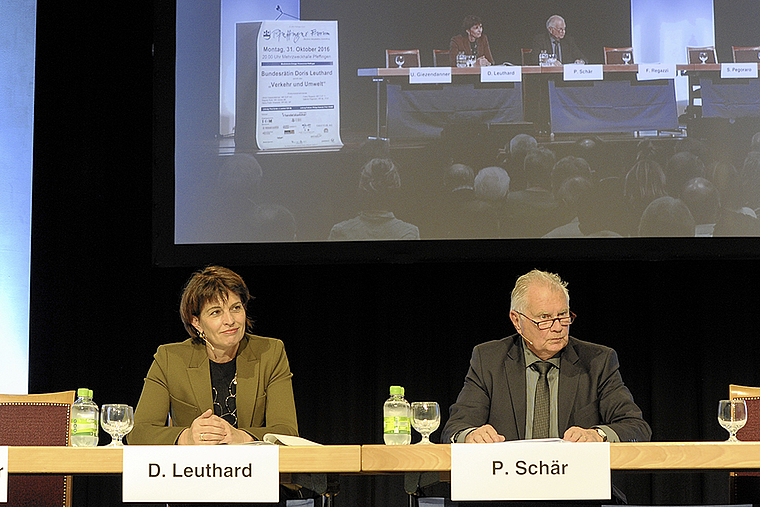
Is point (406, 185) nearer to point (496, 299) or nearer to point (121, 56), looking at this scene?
point (496, 299)

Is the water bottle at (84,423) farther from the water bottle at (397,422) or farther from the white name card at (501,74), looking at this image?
the white name card at (501,74)

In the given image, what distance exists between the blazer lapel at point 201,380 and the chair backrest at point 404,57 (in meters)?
2.00

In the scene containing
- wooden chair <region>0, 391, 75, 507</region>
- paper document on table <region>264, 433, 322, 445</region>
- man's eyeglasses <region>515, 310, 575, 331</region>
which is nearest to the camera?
paper document on table <region>264, 433, 322, 445</region>

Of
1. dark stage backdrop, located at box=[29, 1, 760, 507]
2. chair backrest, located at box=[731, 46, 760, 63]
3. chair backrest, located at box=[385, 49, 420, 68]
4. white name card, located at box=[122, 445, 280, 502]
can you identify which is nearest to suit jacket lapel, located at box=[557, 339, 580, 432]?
white name card, located at box=[122, 445, 280, 502]

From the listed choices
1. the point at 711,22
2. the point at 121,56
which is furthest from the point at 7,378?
the point at 711,22

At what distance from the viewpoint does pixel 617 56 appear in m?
4.08

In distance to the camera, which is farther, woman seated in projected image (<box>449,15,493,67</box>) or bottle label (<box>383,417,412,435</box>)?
woman seated in projected image (<box>449,15,493,67</box>)

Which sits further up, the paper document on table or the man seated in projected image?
the man seated in projected image

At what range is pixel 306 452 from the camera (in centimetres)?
182

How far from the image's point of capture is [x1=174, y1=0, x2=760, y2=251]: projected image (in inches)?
158

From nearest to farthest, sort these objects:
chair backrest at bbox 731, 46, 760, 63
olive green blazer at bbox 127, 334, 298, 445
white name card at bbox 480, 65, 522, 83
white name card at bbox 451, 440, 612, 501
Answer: white name card at bbox 451, 440, 612, 501
olive green blazer at bbox 127, 334, 298, 445
chair backrest at bbox 731, 46, 760, 63
white name card at bbox 480, 65, 522, 83

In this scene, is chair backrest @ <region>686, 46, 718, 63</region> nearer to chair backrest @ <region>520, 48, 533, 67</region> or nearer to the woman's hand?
chair backrest @ <region>520, 48, 533, 67</region>

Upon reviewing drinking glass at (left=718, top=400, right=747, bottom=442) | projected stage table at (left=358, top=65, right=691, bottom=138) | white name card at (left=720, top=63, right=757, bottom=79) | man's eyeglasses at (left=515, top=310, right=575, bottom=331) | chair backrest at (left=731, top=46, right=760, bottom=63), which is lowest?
drinking glass at (left=718, top=400, right=747, bottom=442)

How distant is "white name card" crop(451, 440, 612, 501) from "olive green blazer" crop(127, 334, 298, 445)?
0.92 m
